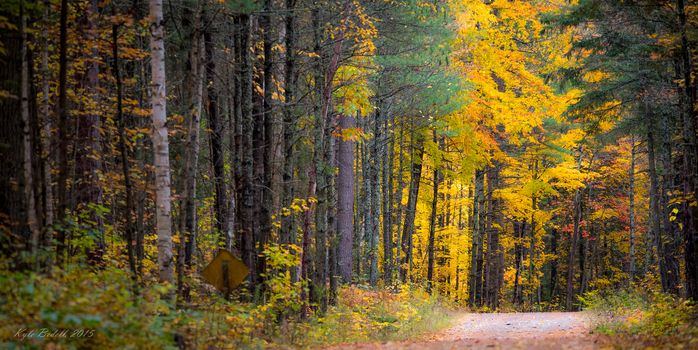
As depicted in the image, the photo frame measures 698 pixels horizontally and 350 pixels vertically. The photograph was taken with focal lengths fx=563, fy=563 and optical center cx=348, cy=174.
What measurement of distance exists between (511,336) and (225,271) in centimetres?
714

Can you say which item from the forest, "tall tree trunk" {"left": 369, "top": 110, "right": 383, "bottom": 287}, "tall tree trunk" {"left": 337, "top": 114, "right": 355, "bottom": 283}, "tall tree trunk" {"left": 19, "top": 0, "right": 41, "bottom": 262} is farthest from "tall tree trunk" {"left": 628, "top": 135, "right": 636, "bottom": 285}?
"tall tree trunk" {"left": 19, "top": 0, "right": 41, "bottom": 262}

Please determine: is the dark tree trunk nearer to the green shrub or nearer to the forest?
the forest

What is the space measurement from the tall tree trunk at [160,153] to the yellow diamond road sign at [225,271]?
653 millimetres

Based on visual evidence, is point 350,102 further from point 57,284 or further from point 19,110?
point 57,284

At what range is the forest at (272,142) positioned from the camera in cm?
789

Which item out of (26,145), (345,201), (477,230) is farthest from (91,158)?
(477,230)

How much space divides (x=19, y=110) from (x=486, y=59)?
54.0 ft

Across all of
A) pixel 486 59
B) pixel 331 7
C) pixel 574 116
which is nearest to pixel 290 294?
pixel 331 7

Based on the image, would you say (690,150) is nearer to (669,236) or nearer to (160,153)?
(669,236)

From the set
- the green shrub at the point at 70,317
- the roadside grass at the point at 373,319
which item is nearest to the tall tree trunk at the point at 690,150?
the roadside grass at the point at 373,319

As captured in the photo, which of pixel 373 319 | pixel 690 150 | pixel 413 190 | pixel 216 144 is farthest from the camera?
pixel 413 190

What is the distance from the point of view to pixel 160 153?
873 centimetres

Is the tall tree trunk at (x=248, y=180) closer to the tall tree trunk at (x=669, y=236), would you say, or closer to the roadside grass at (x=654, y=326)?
the roadside grass at (x=654, y=326)

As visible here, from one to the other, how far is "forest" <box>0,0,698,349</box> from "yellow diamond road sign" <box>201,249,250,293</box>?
0.02 m
